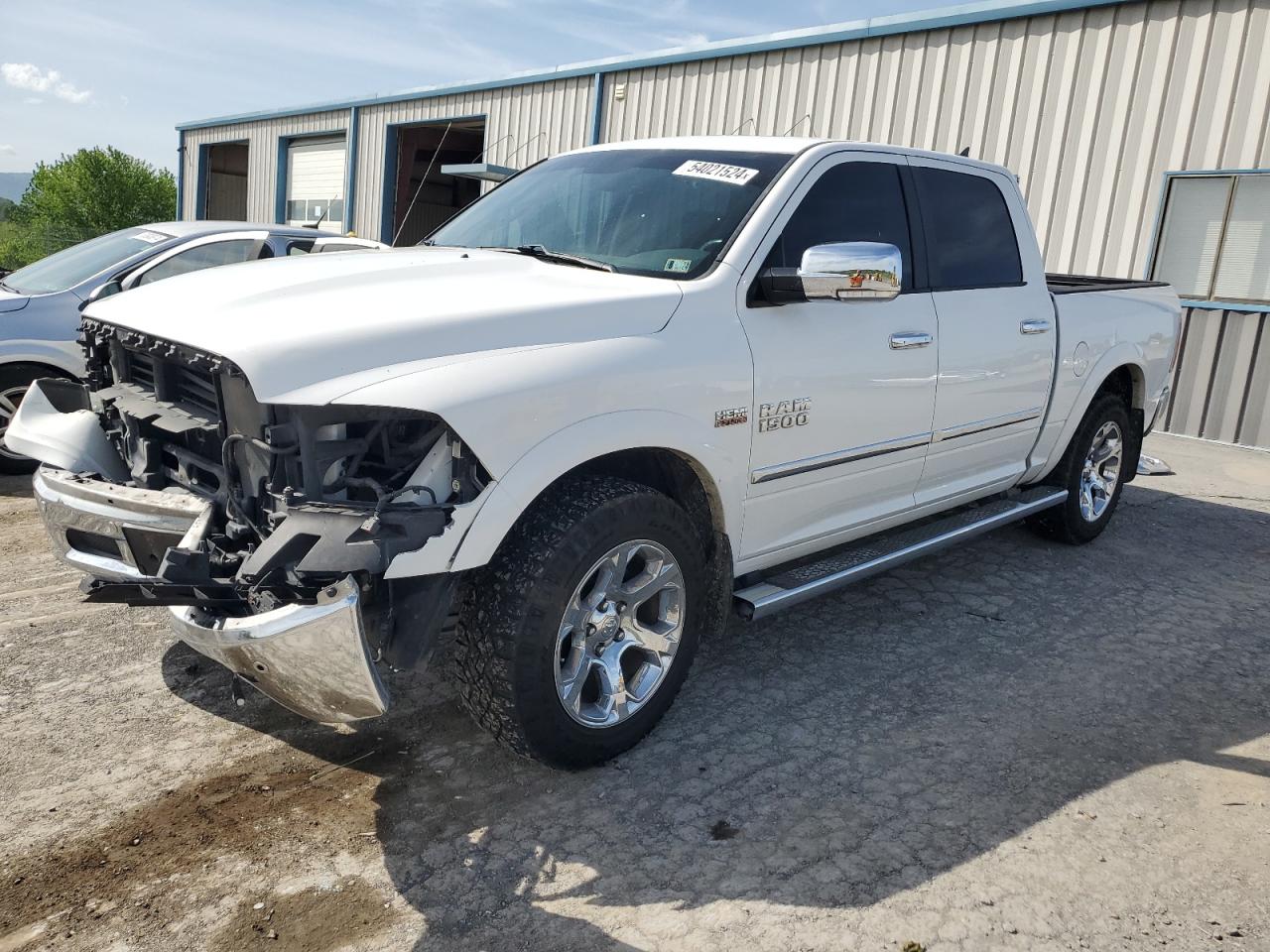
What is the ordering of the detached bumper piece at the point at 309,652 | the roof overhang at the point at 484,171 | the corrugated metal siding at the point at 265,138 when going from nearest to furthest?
the detached bumper piece at the point at 309,652 < the roof overhang at the point at 484,171 < the corrugated metal siding at the point at 265,138

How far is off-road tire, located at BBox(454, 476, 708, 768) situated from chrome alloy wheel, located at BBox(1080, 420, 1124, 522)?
12.1ft

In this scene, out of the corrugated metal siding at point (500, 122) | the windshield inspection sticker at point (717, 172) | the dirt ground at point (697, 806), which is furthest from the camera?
the corrugated metal siding at point (500, 122)

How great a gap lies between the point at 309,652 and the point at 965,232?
135 inches

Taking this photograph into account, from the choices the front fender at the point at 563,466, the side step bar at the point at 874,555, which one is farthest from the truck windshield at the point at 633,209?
the side step bar at the point at 874,555

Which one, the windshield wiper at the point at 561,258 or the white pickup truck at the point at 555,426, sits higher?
the windshield wiper at the point at 561,258

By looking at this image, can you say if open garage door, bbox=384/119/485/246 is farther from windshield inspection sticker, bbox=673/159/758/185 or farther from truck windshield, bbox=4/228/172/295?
windshield inspection sticker, bbox=673/159/758/185

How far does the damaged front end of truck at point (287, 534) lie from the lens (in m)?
2.39

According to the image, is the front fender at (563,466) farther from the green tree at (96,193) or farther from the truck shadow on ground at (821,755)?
the green tree at (96,193)

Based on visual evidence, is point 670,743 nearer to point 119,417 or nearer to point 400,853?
point 400,853

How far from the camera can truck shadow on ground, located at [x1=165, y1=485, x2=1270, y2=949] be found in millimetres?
2596

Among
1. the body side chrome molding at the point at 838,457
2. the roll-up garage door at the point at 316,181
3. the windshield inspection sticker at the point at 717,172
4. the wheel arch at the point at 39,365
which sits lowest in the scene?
the wheel arch at the point at 39,365

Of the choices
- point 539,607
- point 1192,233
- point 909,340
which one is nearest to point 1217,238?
point 1192,233

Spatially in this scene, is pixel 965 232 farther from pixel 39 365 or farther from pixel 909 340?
pixel 39 365

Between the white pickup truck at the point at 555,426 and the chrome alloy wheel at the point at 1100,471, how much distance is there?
1.48m
